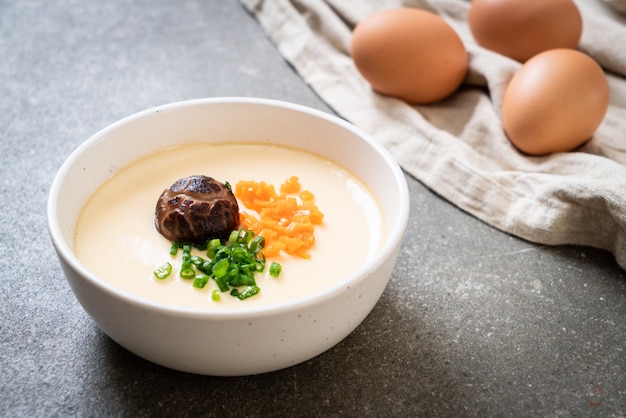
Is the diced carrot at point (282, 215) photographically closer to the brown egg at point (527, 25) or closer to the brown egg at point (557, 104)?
the brown egg at point (557, 104)

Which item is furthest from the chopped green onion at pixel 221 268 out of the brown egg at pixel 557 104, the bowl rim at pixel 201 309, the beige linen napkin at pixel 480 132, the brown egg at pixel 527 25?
the brown egg at pixel 527 25

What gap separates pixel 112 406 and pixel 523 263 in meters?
0.88

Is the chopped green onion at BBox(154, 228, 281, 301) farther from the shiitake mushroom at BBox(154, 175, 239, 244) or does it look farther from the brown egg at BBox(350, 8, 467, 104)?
Result: the brown egg at BBox(350, 8, 467, 104)

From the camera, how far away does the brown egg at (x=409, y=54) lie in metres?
1.79

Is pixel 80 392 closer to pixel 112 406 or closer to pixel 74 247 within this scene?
pixel 112 406

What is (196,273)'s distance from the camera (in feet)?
3.66

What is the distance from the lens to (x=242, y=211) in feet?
4.19

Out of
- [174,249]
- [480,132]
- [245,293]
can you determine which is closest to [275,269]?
[245,293]

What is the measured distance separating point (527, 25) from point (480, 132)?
36 cm

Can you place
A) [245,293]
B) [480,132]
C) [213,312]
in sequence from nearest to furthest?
[213,312] → [245,293] → [480,132]

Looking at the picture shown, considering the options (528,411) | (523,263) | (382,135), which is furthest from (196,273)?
(382,135)

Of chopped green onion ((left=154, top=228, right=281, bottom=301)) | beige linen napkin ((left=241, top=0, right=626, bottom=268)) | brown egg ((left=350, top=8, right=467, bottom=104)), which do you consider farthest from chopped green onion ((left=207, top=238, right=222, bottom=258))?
brown egg ((left=350, top=8, right=467, bottom=104))

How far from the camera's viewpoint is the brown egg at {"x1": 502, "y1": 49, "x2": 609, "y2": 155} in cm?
161

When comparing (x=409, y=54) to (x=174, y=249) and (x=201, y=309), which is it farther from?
(x=201, y=309)
